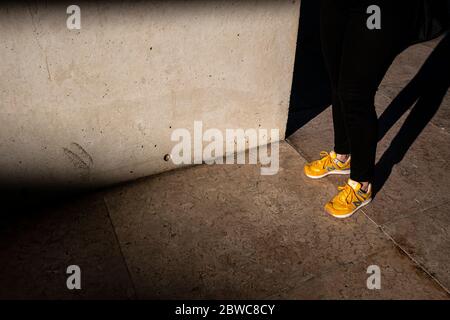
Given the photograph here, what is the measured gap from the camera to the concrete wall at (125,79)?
2211 mm

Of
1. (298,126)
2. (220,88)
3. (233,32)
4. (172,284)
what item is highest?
(233,32)

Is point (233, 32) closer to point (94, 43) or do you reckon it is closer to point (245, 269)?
point (94, 43)

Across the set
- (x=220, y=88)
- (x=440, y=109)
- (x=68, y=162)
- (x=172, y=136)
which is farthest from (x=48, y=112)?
(x=440, y=109)

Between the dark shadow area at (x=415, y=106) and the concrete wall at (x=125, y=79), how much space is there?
1.00 metres

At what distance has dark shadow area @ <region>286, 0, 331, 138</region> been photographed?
3725mm

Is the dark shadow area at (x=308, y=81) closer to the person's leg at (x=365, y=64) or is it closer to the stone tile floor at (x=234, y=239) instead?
the stone tile floor at (x=234, y=239)

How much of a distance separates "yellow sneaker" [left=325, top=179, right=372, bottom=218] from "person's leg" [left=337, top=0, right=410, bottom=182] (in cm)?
13

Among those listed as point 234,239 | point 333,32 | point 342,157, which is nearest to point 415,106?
point 342,157

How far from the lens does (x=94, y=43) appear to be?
229 centimetres

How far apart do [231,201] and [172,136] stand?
63cm

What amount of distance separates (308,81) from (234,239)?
245 cm
